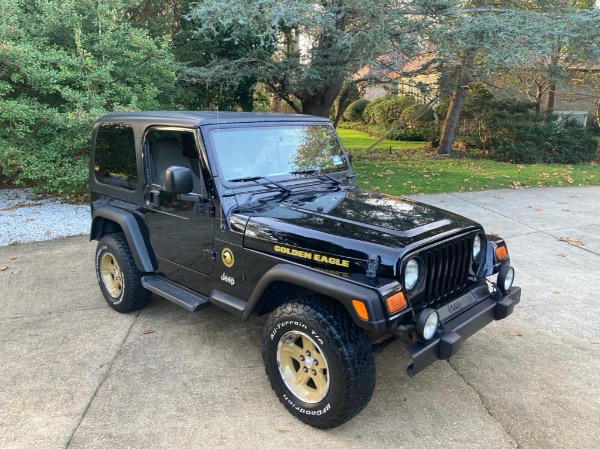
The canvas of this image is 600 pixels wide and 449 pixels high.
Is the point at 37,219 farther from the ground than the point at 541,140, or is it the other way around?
the point at 541,140

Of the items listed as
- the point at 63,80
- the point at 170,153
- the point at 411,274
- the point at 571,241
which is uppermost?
the point at 63,80

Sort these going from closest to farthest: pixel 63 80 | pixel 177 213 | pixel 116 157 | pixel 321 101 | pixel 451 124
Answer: pixel 177 213 < pixel 116 157 < pixel 63 80 < pixel 321 101 < pixel 451 124

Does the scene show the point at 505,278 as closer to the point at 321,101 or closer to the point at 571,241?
the point at 571,241

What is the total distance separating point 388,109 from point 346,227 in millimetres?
19515

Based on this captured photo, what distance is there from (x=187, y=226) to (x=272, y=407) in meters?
1.45

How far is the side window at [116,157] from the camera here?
4016 millimetres

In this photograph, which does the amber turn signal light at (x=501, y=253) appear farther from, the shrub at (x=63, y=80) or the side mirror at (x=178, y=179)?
the shrub at (x=63, y=80)

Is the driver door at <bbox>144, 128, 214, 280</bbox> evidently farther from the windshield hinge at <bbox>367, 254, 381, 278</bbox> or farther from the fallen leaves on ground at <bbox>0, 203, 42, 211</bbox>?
the fallen leaves on ground at <bbox>0, 203, 42, 211</bbox>

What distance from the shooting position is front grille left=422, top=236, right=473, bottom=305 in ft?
9.22

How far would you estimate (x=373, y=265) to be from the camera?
102 inches

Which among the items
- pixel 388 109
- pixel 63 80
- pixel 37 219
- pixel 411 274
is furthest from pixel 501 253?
pixel 388 109

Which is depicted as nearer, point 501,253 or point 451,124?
point 501,253

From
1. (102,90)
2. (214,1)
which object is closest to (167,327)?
(102,90)

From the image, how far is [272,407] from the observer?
9.91 ft
